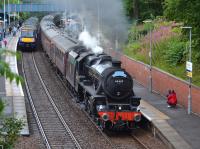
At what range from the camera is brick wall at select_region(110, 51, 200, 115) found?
70.0 ft

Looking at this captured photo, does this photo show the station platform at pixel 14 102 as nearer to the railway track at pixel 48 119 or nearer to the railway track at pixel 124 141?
the railway track at pixel 48 119

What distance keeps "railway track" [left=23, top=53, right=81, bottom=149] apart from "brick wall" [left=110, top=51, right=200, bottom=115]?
6.01m

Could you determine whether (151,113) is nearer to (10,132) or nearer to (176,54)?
(176,54)

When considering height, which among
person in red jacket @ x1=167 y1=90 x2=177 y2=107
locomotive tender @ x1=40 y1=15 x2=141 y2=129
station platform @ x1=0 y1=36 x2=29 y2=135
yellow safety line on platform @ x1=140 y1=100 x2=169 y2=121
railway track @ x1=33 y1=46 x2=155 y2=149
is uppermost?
locomotive tender @ x1=40 y1=15 x2=141 y2=129

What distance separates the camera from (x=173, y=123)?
760 inches

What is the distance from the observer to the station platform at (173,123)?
1666cm

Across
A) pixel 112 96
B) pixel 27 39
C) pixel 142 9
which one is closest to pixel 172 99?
pixel 112 96

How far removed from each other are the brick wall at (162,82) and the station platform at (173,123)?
21.7 inches

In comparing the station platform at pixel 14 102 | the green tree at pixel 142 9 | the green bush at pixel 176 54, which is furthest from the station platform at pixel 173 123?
the green tree at pixel 142 9

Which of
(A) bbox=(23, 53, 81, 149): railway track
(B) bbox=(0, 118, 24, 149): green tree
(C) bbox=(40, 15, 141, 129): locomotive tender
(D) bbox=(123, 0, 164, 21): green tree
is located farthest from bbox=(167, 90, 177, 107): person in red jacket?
(D) bbox=(123, 0, 164, 21): green tree

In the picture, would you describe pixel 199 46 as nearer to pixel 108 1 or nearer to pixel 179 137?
pixel 179 137

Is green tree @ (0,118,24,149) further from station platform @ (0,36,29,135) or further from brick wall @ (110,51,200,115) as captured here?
brick wall @ (110,51,200,115)

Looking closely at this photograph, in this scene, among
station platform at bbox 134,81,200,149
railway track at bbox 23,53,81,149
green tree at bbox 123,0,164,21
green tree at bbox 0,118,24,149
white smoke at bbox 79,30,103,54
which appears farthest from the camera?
green tree at bbox 123,0,164,21

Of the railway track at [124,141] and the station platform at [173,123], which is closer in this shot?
the station platform at [173,123]
